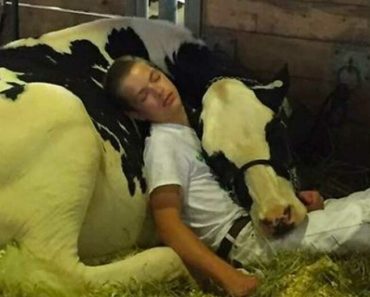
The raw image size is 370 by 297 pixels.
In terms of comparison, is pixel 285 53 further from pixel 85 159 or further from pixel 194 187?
pixel 85 159

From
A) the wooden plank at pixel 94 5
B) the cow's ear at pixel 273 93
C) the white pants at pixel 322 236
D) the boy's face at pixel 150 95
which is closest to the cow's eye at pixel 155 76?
the boy's face at pixel 150 95

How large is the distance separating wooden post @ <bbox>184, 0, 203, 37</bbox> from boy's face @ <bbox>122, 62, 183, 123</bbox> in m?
0.60

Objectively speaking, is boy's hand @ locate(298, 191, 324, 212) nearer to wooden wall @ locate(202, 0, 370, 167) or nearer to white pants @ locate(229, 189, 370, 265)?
white pants @ locate(229, 189, 370, 265)

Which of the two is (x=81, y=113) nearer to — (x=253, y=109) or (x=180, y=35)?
(x=253, y=109)

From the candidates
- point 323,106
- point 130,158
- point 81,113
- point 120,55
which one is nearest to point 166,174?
point 130,158

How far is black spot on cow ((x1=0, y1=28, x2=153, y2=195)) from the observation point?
1852mm

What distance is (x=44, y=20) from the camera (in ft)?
9.10

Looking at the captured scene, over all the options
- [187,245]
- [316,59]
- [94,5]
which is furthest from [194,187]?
[94,5]

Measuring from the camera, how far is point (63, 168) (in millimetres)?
1691

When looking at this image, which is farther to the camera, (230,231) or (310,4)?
(310,4)

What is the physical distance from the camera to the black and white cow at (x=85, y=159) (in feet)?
5.48

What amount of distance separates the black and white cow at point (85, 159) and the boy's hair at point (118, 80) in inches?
1.1

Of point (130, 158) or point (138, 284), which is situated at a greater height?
point (130, 158)

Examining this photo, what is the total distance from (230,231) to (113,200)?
25cm
